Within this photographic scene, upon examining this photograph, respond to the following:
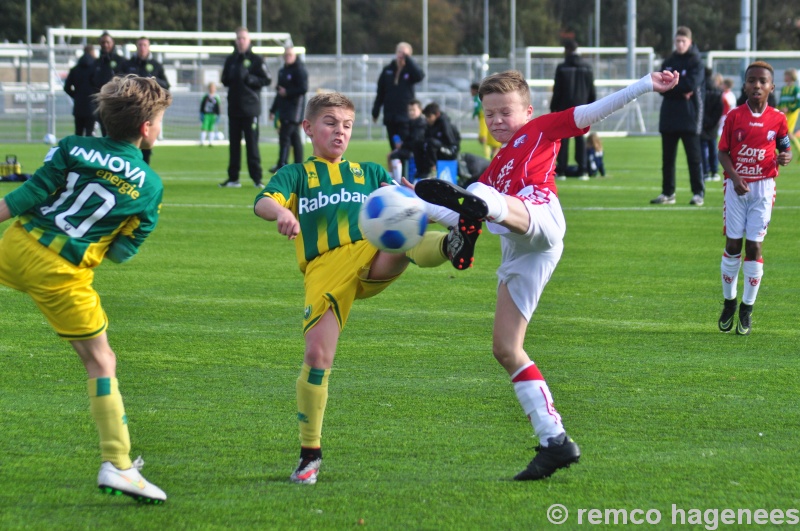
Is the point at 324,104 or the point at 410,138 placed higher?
the point at 324,104

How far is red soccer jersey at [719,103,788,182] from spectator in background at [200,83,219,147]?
2655 centimetres

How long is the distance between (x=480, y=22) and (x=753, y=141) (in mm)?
68838

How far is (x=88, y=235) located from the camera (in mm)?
4414

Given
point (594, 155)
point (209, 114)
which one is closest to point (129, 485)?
point (594, 155)

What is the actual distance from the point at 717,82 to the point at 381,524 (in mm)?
19502

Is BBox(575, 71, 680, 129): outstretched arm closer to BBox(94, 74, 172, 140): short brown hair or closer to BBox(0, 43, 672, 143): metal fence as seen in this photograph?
BBox(94, 74, 172, 140): short brown hair

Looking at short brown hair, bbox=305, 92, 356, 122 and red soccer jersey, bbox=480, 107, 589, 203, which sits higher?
short brown hair, bbox=305, 92, 356, 122

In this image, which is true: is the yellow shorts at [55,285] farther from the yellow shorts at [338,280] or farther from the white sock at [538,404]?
the white sock at [538,404]

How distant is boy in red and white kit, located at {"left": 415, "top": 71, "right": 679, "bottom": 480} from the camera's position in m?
4.52

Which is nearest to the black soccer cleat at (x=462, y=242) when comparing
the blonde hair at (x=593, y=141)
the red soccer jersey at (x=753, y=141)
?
the red soccer jersey at (x=753, y=141)

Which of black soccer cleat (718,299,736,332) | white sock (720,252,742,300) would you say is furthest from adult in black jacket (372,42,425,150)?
black soccer cleat (718,299,736,332)

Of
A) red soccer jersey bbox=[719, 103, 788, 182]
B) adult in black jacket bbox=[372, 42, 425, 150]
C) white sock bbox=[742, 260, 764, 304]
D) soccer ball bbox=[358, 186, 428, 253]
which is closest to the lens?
soccer ball bbox=[358, 186, 428, 253]

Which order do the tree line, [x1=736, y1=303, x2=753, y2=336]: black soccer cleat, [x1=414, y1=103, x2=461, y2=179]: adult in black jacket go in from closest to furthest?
[x1=736, y1=303, x2=753, y2=336]: black soccer cleat < [x1=414, y1=103, x2=461, y2=179]: adult in black jacket < the tree line

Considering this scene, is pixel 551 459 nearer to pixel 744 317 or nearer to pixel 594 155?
pixel 744 317
